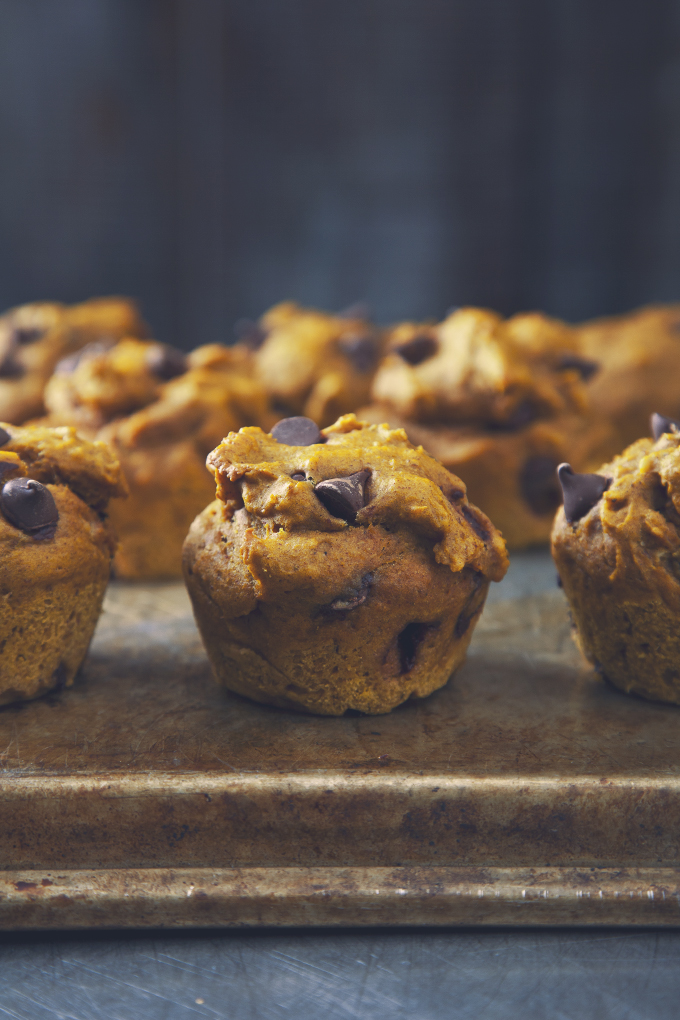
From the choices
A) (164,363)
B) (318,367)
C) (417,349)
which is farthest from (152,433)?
(417,349)

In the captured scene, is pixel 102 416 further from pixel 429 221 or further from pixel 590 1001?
pixel 429 221

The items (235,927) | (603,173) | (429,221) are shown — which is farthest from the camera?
(429,221)

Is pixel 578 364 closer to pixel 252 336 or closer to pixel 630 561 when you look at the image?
pixel 252 336

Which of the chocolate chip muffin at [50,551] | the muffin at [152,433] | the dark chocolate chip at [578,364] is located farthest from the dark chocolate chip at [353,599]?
the dark chocolate chip at [578,364]

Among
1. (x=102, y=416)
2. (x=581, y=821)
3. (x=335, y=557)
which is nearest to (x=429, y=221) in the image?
(x=102, y=416)

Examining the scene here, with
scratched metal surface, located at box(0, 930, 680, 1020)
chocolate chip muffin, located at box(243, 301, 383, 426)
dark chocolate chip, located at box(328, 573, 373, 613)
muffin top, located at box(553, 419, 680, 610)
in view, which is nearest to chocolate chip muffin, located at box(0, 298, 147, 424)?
chocolate chip muffin, located at box(243, 301, 383, 426)

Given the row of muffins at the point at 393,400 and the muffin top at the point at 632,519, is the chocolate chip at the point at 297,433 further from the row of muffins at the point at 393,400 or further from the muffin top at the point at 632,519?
the row of muffins at the point at 393,400
